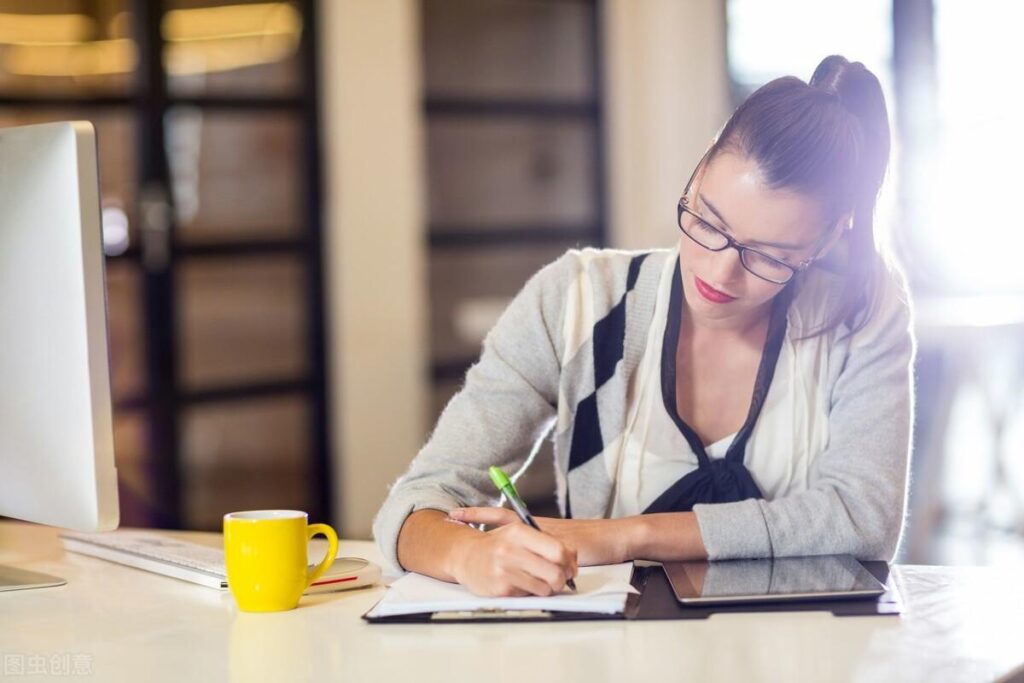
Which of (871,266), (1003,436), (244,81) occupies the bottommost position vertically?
(1003,436)

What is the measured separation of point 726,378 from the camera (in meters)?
1.61

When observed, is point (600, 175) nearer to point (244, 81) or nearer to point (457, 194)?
point (457, 194)

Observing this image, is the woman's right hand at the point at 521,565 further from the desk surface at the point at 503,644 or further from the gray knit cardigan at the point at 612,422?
the gray knit cardigan at the point at 612,422

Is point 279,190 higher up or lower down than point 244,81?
lower down

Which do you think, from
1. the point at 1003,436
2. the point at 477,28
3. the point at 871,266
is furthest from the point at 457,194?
the point at 871,266

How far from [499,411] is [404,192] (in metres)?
2.99

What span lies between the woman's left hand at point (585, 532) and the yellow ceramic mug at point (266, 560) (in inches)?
7.9

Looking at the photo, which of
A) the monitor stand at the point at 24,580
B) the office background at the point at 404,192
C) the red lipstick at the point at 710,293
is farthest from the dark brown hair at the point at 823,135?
the office background at the point at 404,192

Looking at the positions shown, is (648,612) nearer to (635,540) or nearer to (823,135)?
(635,540)

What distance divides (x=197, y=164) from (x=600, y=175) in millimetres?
1728

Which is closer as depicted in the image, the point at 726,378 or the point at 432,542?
the point at 432,542

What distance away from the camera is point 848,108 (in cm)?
145

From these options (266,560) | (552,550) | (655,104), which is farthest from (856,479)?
(655,104)

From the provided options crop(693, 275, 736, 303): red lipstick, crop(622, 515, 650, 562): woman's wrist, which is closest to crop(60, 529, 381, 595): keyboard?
crop(622, 515, 650, 562): woman's wrist
